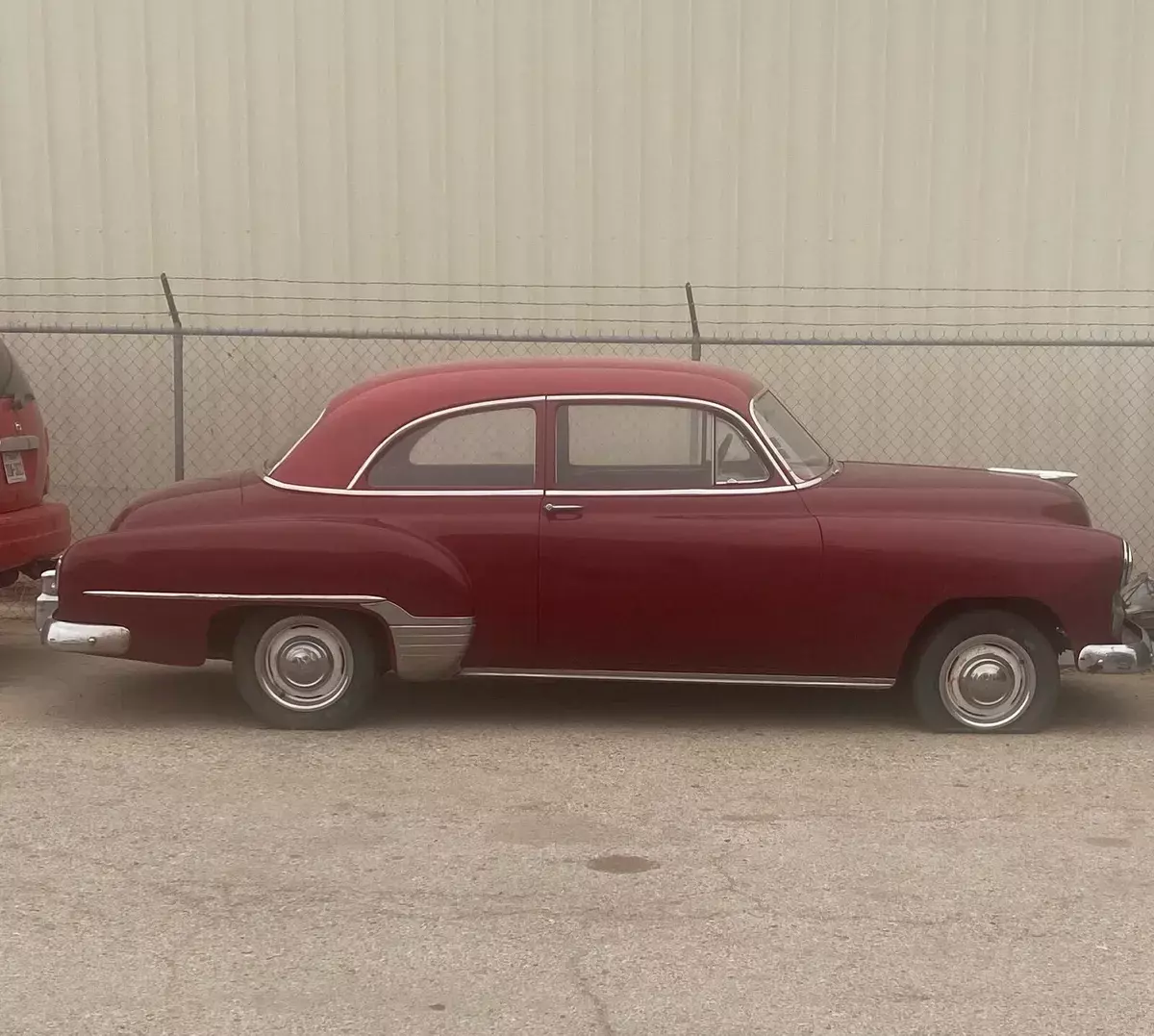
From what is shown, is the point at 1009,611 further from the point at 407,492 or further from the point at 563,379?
the point at 407,492

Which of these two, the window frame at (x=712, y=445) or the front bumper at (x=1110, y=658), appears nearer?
the front bumper at (x=1110, y=658)

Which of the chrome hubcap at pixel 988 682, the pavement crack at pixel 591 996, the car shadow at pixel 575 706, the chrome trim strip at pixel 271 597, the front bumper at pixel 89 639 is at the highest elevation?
the chrome trim strip at pixel 271 597

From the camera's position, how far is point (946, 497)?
6.16m

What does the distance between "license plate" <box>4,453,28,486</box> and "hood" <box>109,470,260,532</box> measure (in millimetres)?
923

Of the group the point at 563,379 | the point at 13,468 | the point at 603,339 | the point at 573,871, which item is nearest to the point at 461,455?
the point at 563,379

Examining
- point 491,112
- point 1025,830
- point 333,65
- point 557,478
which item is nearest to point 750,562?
point 557,478

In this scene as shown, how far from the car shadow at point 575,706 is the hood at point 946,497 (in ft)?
3.16

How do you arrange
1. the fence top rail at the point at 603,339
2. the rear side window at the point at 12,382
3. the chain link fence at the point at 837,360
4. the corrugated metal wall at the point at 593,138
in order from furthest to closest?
the chain link fence at the point at 837,360
the corrugated metal wall at the point at 593,138
the fence top rail at the point at 603,339
the rear side window at the point at 12,382

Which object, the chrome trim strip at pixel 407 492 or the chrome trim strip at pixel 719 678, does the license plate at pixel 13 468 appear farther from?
the chrome trim strip at pixel 719 678

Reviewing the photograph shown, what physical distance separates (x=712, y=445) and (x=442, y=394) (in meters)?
1.19

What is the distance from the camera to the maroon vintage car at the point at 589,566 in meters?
5.93

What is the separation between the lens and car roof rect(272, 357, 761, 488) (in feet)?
20.1

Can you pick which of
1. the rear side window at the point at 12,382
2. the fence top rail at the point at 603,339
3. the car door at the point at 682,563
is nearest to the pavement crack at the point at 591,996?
the car door at the point at 682,563

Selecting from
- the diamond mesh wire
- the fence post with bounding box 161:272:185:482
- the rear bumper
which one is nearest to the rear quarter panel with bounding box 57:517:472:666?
the rear bumper
